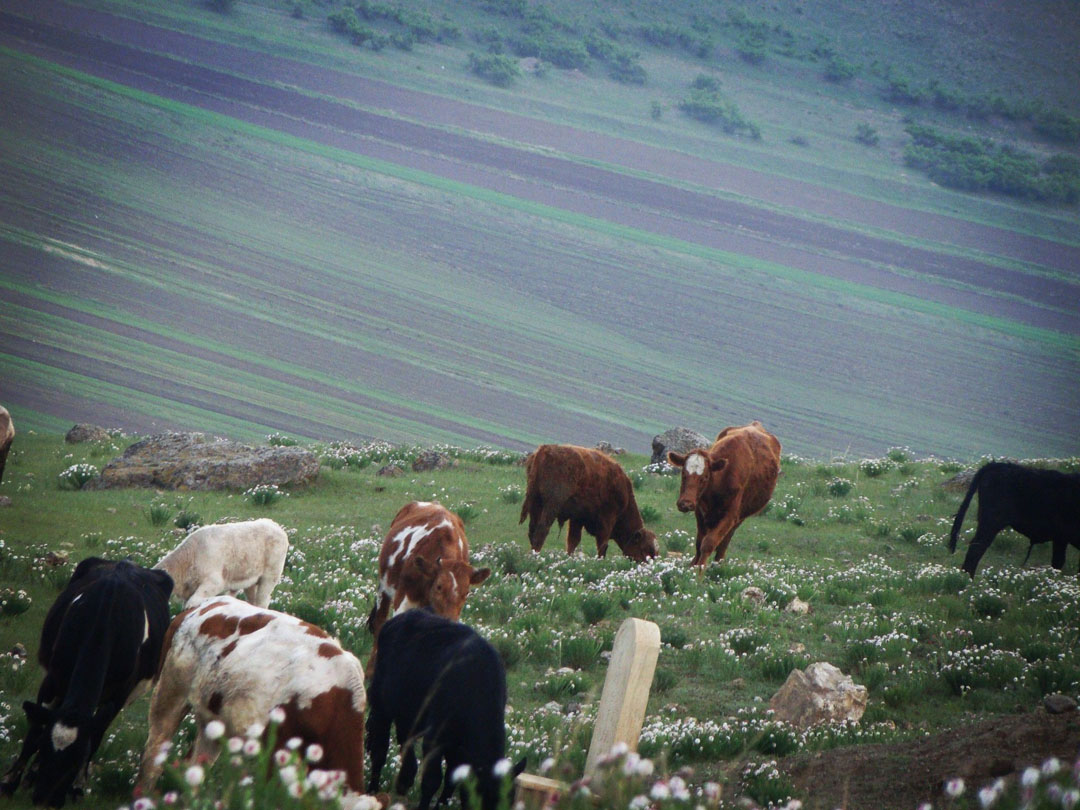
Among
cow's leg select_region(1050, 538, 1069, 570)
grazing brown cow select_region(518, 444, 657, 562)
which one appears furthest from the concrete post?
cow's leg select_region(1050, 538, 1069, 570)

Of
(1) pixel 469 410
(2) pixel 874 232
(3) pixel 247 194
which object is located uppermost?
(2) pixel 874 232

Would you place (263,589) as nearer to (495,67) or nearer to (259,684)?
(259,684)

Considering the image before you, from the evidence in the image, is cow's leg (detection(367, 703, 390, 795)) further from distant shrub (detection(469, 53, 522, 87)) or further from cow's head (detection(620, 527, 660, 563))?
distant shrub (detection(469, 53, 522, 87))

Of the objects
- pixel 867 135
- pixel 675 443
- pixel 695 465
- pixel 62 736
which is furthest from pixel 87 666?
pixel 867 135

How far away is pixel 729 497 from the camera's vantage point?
17250 millimetres

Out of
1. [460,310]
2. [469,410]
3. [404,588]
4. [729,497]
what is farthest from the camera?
[460,310]

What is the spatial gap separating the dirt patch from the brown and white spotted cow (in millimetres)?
3349

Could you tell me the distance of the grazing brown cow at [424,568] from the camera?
10.2 m

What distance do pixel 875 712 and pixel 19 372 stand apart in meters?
68.9

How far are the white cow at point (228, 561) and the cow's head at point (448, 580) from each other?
8.49 feet

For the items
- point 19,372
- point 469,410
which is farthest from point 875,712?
point 469,410

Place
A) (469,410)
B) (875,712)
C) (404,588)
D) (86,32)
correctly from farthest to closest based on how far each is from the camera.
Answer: (86,32) → (469,410) → (404,588) → (875,712)

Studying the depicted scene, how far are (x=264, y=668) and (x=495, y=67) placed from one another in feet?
473

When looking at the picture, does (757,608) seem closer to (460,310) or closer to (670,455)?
(670,455)
